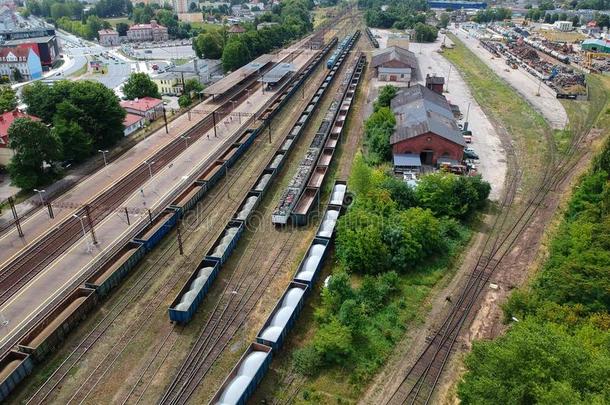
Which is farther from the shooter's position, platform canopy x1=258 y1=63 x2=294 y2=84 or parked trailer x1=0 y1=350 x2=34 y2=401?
A: platform canopy x1=258 y1=63 x2=294 y2=84

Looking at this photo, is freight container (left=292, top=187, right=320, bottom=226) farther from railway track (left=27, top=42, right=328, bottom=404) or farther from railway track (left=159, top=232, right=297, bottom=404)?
railway track (left=27, top=42, right=328, bottom=404)

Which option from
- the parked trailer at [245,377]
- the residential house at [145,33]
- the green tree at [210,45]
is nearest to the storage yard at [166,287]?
the parked trailer at [245,377]

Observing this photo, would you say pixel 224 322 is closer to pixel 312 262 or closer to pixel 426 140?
pixel 312 262

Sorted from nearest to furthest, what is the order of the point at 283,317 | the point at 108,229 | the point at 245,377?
the point at 245,377 → the point at 283,317 → the point at 108,229

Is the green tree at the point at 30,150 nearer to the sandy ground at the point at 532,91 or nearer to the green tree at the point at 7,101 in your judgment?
the green tree at the point at 7,101

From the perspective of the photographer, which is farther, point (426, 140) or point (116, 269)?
point (426, 140)

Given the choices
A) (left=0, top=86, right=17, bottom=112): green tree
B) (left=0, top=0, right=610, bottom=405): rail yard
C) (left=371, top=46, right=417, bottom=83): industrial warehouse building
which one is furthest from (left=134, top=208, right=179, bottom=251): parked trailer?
(left=371, top=46, right=417, bottom=83): industrial warehouse building

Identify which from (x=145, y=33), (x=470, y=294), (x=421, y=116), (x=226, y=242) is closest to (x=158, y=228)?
(x=226, y=242)
